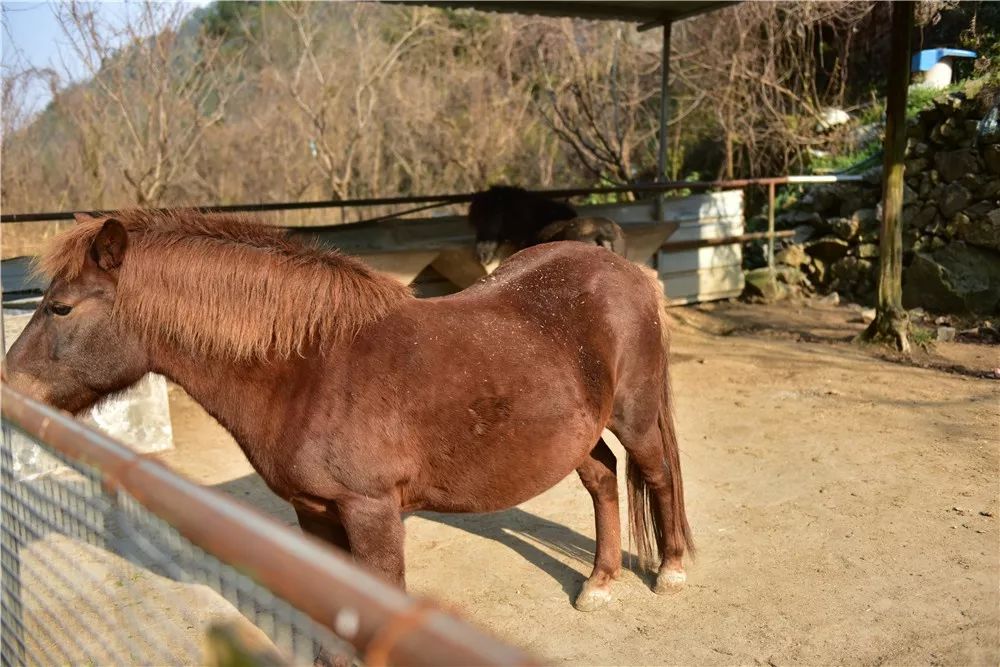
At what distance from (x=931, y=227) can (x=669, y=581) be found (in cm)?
770

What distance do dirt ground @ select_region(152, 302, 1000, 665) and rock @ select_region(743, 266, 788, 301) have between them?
3.65 metres

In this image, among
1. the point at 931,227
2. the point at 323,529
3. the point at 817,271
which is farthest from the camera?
the point at 817,271

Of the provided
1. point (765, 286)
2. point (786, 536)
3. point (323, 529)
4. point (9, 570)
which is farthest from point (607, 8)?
point (9, 570)

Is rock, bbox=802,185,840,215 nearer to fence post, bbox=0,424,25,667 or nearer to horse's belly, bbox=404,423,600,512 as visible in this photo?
horse's belly, bbox=404,423,600,512

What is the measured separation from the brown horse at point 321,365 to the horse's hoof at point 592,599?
75cm

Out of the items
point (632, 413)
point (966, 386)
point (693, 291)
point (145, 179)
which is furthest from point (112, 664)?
point (145, 179)

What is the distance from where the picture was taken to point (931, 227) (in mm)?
9508

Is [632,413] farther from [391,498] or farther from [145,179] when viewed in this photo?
[145,179]

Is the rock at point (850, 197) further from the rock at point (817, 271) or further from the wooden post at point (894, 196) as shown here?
the wooden post at point (894, 196)

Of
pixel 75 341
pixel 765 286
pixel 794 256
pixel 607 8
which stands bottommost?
pixel 765 286

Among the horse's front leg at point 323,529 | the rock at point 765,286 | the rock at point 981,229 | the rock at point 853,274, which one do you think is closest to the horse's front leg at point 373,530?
the horse's front leg at point 323,529

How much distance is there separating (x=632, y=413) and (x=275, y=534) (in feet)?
8.97

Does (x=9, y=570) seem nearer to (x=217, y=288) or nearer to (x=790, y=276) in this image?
(x=217, y=288)

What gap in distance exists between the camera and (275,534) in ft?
2.95
